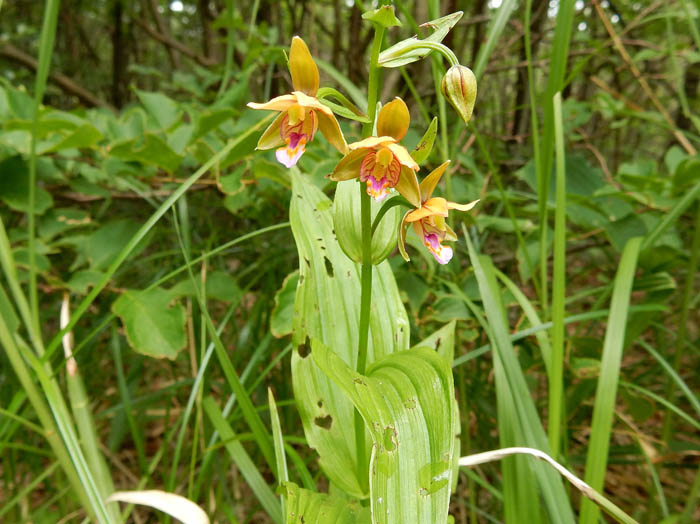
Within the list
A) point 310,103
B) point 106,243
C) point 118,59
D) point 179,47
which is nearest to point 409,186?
point 310,103

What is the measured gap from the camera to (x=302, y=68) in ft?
2.24

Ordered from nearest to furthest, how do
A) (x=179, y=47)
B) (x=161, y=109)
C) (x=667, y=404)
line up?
(x=667, y=404)
(x=161, y=109)
(x=179, y=47)

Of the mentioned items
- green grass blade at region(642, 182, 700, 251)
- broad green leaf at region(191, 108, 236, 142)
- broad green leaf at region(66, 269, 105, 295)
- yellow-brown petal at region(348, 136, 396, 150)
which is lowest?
broad green leaf at region(66, 269, 105, 295)

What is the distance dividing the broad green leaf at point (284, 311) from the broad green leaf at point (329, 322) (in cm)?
12

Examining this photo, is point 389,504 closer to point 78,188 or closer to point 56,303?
point 78,188

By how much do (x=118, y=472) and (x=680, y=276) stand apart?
2136 mm

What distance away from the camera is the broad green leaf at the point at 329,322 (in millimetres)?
820

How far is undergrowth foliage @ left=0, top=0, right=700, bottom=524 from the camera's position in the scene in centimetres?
67

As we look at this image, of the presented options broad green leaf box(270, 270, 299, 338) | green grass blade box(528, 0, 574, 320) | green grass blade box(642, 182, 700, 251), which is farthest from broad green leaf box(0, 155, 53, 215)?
green grass blade box(642, 182, 700, 251)

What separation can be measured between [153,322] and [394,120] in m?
0.64

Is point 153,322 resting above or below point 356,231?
below

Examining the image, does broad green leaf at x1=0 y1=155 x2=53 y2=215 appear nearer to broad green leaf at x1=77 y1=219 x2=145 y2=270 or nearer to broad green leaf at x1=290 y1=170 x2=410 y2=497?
broad green leaf at x1=77 y1=219 x2=145 y2=270

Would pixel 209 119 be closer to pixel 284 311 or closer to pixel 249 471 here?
pixel 284 311

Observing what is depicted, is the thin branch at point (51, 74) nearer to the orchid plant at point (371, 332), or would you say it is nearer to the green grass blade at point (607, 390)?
the orchid plant at point (371, 332)
